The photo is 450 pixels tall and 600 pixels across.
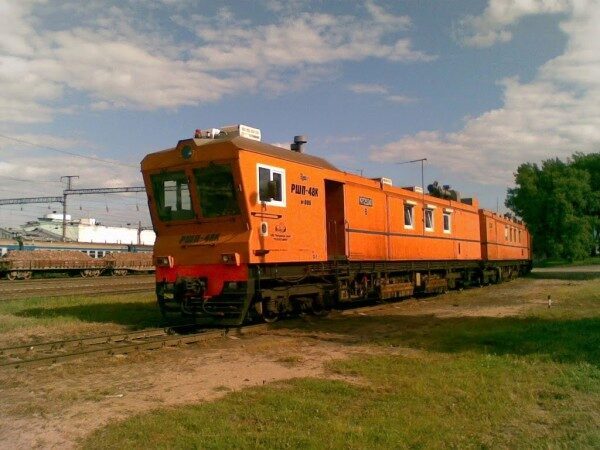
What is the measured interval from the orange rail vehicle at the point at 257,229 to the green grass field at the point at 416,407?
10.1 feet

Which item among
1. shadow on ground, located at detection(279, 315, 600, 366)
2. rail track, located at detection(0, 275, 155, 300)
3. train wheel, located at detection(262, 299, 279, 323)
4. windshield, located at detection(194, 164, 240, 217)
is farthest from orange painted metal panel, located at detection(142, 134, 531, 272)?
rail track, located at detection(0, 275, 155, 300)

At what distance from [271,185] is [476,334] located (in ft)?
16.0

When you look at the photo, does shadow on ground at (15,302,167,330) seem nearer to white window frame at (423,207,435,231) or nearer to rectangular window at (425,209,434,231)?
white window frame at (423,207,435,231)

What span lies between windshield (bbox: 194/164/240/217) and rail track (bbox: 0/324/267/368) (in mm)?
2435

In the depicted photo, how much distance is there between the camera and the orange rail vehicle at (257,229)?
1059cm

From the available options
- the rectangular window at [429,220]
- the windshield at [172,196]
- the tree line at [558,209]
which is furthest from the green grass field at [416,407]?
the tree line at [558,209]

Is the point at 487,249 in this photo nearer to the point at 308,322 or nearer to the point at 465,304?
the point at 465,304

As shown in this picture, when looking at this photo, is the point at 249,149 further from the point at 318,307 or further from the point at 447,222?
the point at 447,222

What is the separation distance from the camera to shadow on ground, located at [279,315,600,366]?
856cm

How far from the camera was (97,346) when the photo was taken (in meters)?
9.34

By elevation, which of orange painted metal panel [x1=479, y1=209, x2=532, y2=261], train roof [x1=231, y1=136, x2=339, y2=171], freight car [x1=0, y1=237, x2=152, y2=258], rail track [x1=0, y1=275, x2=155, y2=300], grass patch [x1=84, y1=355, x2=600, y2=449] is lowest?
grass patch [x1=84, y1=355, x2=600, y2=449]

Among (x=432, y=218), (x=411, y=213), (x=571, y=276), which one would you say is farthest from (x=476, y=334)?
(x=571, y=276)

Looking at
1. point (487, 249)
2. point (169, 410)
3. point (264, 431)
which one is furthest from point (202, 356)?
point (487, 249)

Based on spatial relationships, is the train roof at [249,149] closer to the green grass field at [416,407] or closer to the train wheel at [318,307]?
the train wheel at [318,307]
